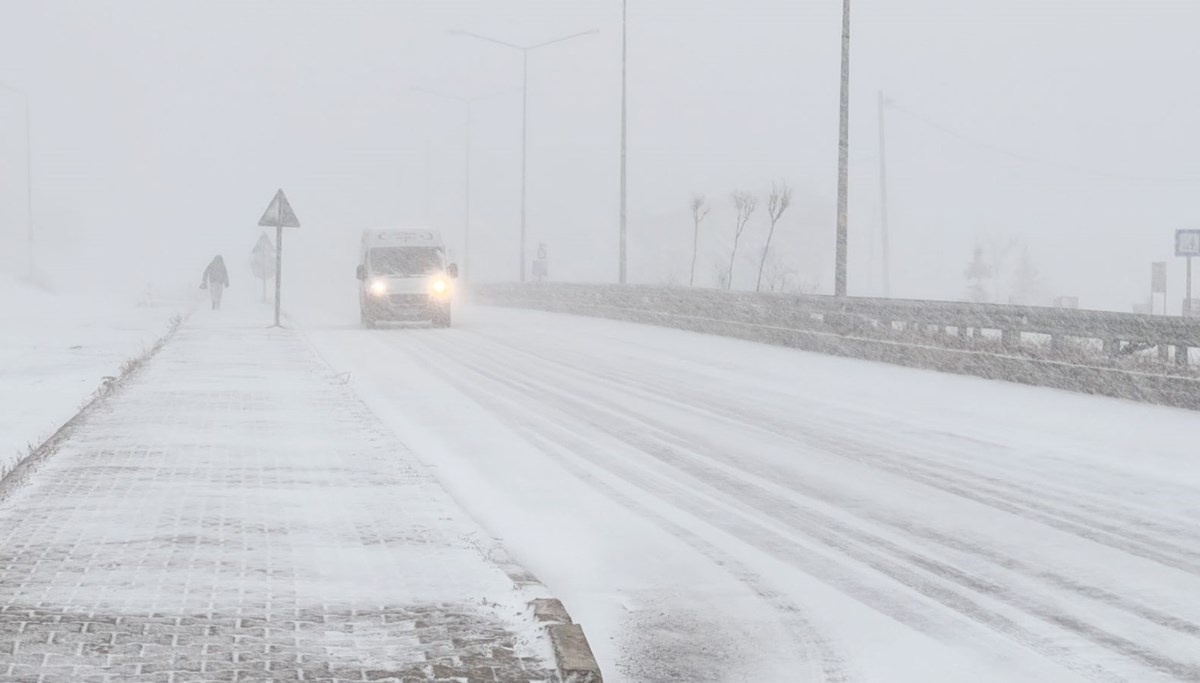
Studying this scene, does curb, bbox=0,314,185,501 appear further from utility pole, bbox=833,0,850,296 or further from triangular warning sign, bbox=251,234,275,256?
triangular warning sign, bbox=251,234,275,256

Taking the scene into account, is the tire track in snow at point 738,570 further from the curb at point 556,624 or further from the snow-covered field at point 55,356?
the snow-covered field at point 55,356

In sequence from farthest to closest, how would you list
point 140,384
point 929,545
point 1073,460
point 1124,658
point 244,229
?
point 244,229 < point 140,384 < point 1073,460 < point 929,545 < point 1124,658

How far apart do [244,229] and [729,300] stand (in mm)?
141815

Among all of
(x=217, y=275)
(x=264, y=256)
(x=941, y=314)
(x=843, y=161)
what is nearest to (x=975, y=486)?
(x=941, y=314)

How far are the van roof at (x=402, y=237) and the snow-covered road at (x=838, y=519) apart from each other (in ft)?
50.2

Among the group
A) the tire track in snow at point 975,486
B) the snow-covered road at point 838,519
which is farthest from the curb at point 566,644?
the tire track in snow at point 975,486

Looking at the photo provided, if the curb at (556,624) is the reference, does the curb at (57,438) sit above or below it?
above

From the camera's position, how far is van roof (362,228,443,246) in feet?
105

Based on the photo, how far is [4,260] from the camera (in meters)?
102

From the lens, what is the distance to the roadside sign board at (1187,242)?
26.9m

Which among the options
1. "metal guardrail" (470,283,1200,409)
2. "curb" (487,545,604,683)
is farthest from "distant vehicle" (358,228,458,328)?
"curb" (487,545,604,683)

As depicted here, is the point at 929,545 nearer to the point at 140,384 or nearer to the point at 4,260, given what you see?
the point at 140,384

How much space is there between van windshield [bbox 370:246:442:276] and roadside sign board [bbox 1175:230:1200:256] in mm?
15087

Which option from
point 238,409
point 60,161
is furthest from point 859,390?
point 60,161
